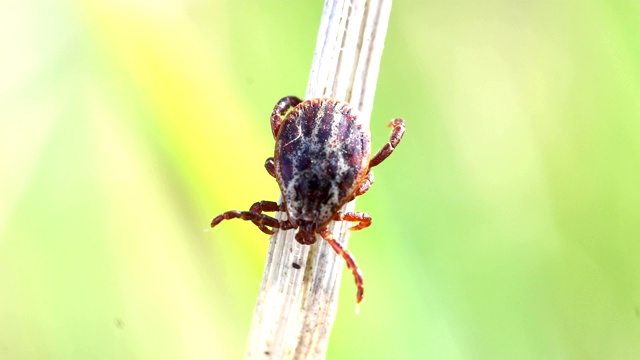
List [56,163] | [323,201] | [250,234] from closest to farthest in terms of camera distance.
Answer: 1. [323,201]
2. [250,234]
3. [56,163]

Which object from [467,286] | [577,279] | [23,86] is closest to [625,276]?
[577,279]

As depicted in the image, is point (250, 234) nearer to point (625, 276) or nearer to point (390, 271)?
point (390, 271)

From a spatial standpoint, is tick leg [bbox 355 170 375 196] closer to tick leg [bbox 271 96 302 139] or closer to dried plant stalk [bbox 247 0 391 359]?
dried plant stalk [bbox 247 0 391 359]

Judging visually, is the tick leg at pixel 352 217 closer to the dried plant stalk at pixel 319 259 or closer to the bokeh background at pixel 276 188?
the dried plant stalk at pixel 319 259

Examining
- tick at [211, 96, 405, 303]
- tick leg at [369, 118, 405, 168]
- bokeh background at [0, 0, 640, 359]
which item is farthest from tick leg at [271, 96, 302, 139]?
bokeh background at [0, 0, 640, 359]

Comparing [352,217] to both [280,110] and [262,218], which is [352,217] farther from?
[280,110]

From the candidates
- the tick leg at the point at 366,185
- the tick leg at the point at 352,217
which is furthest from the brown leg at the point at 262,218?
the tick leg at the point at 366,185
